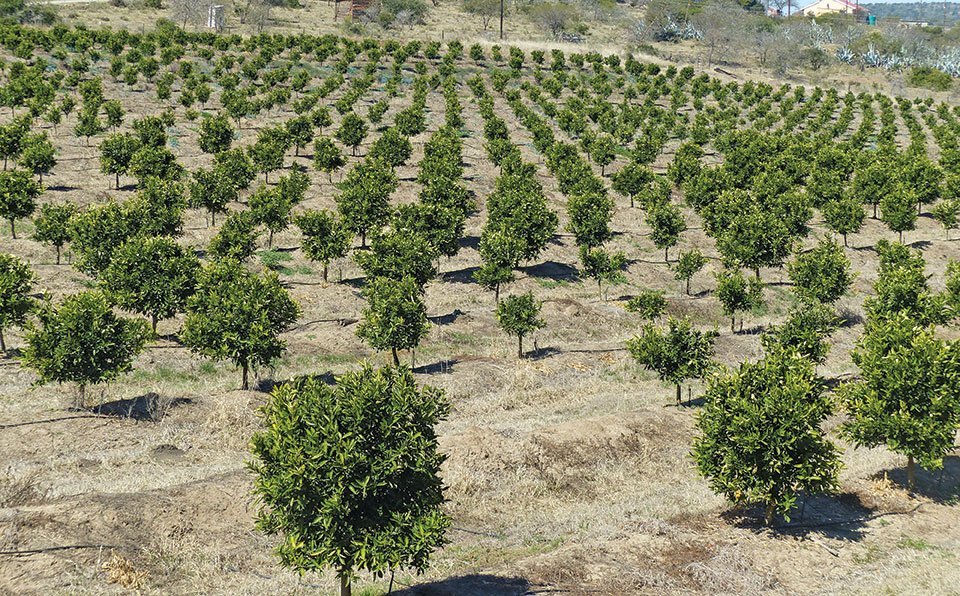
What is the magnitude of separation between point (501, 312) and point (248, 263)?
24671 mm

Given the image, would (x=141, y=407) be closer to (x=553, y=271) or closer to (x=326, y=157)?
(x=553, y=271)

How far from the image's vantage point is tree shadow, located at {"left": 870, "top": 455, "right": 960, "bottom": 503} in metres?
37.3

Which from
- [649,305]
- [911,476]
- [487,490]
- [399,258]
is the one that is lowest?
[487,490]

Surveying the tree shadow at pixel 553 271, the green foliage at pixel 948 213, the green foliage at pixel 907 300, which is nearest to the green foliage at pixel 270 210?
the tree shadow at pixel 553 271

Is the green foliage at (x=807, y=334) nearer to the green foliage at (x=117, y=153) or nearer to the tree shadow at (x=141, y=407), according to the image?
the tree shadow at (x=141, y=407)

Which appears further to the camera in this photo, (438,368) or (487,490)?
(438,368)

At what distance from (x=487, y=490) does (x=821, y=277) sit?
4072 centimetres

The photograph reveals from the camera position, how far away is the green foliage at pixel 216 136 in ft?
286

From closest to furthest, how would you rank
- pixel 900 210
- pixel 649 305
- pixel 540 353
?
pixel 540 353, pixel 649 305, pixel 900 210

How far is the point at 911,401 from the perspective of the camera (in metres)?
35.2

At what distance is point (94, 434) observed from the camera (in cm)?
3650

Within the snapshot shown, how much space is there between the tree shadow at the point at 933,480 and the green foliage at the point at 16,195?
65.3 metres

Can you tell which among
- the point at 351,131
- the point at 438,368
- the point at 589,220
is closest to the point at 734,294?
the point at 589,220

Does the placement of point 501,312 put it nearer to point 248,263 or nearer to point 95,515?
point 248,263
